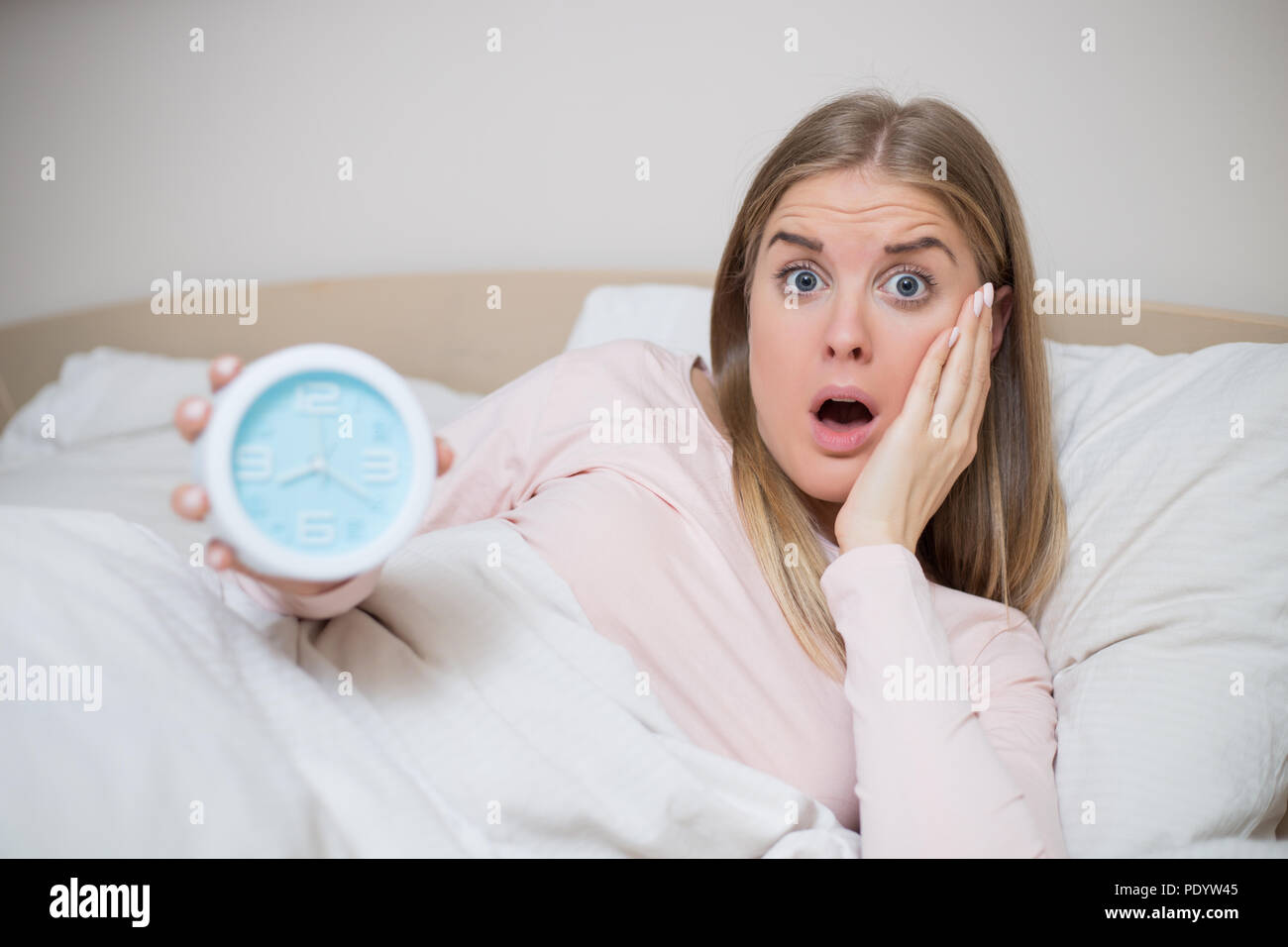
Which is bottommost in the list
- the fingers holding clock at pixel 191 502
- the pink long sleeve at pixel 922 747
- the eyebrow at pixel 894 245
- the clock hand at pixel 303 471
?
the pink long sleeve at pixel 922 747

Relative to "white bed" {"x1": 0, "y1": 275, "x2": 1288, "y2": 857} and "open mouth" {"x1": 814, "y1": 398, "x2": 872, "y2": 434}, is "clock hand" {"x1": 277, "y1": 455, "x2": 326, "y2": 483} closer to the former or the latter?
"white bed" {"x1": 0, "y1": 275, "x2": 1288, "y2": 857}

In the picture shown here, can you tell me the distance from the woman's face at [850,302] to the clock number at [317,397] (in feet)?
1.59

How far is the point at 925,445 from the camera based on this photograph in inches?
36.1

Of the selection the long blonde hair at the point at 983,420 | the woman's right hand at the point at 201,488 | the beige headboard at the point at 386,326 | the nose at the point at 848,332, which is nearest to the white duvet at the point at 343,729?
the woman's right hand at the point at 201,488

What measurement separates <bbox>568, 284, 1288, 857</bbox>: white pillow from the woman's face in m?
0.27

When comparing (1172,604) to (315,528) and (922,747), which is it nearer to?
(922,747)

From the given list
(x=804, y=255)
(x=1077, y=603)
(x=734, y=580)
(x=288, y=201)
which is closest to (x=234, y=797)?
(x=734, y=580)

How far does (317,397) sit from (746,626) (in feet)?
1.49

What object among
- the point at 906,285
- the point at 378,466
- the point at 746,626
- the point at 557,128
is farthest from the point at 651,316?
the point at 378,466

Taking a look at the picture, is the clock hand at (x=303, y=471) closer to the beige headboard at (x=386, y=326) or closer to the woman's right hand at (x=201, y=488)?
the woman's right hand at (x=201, y=488)

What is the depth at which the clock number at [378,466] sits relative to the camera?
0.61 m

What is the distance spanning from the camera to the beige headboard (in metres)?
1.72
